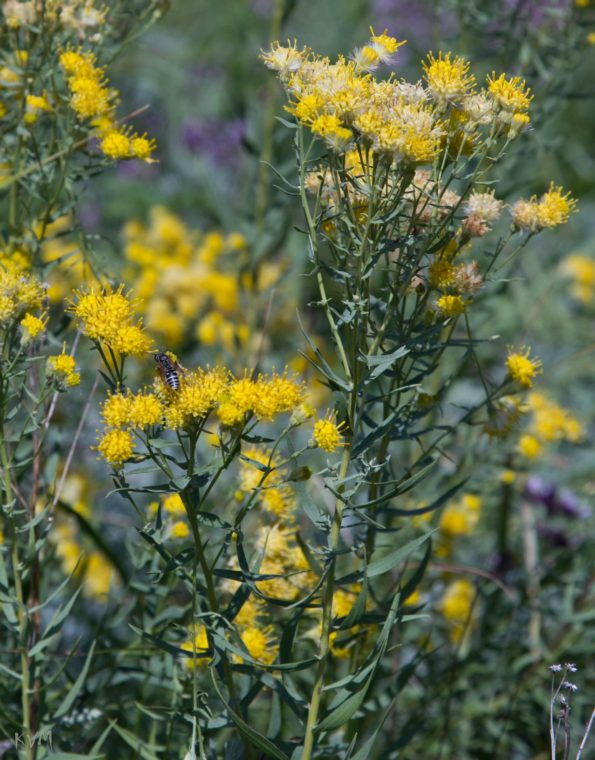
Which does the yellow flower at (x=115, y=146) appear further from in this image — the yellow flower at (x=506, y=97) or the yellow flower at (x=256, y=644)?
the yellow flower at (x=256, y=644)

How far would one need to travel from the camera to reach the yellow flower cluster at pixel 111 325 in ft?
4.50

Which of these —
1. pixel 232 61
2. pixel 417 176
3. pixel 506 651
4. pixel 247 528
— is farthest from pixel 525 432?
pixel 232 61

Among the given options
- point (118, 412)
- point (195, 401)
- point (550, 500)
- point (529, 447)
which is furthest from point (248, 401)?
point (550, 500)

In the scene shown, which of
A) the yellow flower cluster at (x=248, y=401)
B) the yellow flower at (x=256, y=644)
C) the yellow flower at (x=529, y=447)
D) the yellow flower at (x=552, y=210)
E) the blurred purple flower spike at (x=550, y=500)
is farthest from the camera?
the blurred purple flower spike at (x=550, y=500)

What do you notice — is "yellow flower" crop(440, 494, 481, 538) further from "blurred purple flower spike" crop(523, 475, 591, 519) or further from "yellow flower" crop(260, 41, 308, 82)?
"yellow flower" crop(260, 41, 308, 82)

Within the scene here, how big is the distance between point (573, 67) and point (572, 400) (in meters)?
1.73

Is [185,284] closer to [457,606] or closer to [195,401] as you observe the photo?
[457,606]

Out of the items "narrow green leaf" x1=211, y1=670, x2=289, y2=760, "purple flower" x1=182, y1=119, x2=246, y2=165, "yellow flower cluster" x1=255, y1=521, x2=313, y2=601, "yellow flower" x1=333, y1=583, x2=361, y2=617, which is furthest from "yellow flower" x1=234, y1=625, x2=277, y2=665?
"purple flower" x1=182, y1=119, x2=246, y2=165

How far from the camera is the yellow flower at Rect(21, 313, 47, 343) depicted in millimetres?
1456

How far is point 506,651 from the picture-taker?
2469 millimetres

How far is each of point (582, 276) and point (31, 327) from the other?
3184 millimetres

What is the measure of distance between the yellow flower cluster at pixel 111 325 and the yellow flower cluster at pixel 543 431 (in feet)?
4.84

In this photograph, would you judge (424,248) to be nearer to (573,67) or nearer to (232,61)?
(573,67)

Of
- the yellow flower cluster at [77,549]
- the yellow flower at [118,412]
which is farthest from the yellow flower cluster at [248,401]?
the yellow flower cluster at [77,549]
